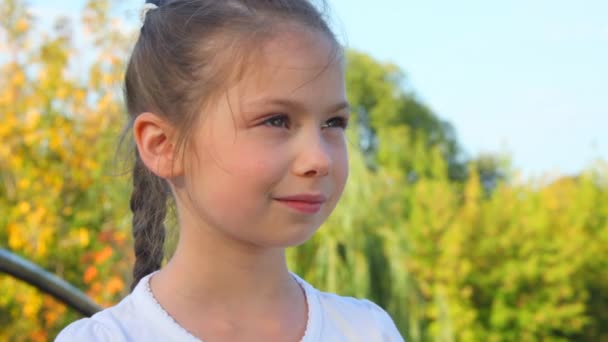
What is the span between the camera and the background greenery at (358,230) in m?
5.97

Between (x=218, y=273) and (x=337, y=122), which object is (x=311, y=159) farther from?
(x=218, y=273)

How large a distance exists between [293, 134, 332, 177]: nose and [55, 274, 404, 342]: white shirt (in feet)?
0.92

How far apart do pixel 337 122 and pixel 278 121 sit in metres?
0.12

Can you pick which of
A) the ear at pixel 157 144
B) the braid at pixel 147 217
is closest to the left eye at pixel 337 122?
the ear at pixel 157 144

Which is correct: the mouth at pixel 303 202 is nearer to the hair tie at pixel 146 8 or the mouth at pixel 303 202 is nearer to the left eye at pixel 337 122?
the left eye at pixel 337 122

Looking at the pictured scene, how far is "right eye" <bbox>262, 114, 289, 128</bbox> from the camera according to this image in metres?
1.23

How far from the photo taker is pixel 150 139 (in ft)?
4.42

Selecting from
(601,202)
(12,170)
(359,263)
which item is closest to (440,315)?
(359,263)

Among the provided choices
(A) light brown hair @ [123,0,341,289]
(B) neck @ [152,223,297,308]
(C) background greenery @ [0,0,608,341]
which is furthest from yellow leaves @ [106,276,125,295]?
(B) neck @ [152,223,297,308]

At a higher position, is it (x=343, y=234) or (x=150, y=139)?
(x=150, y=139)

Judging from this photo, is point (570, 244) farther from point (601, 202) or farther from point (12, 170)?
point (12, 170)

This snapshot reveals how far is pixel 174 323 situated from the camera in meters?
1.28

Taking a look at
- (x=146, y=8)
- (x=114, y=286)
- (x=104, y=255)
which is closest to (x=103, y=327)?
(x=146, y=8)

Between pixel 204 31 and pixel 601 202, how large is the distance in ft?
33.9
